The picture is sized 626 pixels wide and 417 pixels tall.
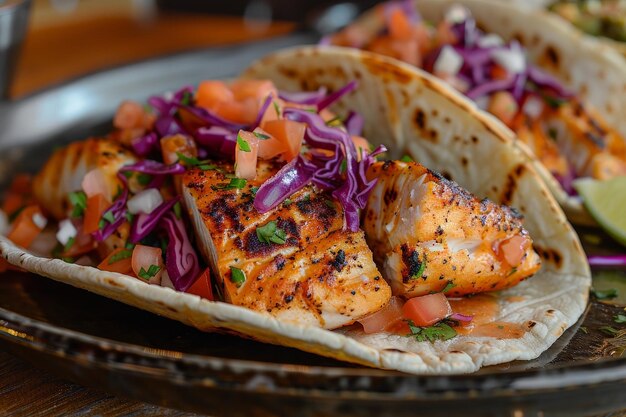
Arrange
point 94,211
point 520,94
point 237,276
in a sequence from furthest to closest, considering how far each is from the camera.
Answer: point 520,94 → point 94,211 → point 237,276

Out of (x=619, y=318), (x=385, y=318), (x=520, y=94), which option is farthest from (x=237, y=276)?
(x=520, y=94)

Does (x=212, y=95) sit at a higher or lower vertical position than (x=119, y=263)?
higher

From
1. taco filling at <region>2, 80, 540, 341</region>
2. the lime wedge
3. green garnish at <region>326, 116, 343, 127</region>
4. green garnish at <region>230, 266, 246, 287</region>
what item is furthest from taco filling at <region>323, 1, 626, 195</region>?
green garnish at <region>230, 266, 246, 287</region>

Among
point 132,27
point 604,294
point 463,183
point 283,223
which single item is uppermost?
point 283,223

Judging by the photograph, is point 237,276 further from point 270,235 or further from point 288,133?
point 288,133

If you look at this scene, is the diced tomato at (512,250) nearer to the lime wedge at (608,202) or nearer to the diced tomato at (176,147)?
the lime wedge at (608,202)

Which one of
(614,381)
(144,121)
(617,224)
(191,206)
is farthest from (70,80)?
(614,381)

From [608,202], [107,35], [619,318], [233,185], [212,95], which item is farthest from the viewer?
[107,35]
